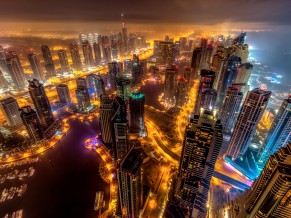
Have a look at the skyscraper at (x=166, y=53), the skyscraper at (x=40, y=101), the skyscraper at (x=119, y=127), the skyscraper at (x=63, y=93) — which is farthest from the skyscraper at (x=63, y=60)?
the skyscraper at (x=119, y=127)

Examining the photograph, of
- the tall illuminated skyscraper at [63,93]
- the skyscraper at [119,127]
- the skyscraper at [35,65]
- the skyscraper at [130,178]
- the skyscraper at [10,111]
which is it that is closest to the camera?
the skyscraper at [130,178]

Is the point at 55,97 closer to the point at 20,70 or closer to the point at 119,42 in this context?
the point at 20,70

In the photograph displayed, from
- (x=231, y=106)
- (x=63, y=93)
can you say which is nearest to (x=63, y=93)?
(x=63, y=93)

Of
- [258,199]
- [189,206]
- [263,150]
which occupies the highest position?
[258,199]

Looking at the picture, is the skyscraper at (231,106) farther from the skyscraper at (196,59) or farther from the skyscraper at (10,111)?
the skyscraper at (10,111)

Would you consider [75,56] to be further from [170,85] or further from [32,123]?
[170,85]

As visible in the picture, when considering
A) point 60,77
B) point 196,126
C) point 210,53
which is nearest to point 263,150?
point 196,126
